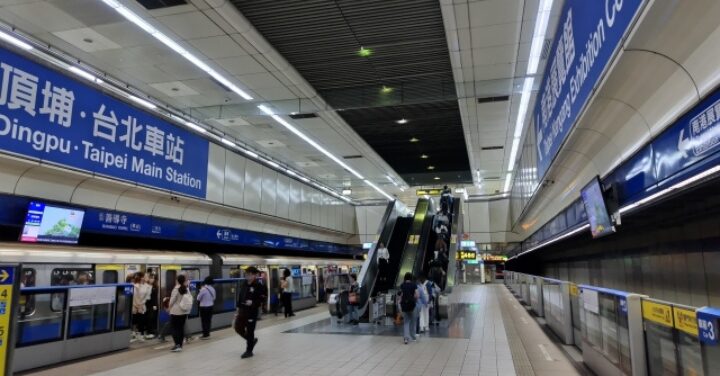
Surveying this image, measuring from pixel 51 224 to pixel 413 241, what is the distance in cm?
1058

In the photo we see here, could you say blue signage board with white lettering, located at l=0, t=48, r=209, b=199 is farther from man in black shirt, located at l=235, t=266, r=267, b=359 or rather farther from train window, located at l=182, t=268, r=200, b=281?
man in black shirt, located at l=235, t=266, r=267, b=359

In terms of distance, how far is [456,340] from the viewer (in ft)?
30.7

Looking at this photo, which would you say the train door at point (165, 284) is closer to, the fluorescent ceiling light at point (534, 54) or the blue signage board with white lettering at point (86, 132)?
the blue signage board with white lettering at point (86, 132)

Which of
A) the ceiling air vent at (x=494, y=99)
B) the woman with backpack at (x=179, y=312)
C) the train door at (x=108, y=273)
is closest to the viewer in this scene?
the woman with backpack at (x=179, y=312)

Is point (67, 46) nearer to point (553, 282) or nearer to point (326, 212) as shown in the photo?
point (553, 282)

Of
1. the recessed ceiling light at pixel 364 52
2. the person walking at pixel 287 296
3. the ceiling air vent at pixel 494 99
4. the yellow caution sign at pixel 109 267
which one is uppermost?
the recessed ceiling light at pixel 364 52

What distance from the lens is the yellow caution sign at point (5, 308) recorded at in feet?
12.3

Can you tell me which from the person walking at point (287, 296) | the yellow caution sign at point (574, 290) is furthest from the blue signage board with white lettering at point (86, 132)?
the yellow caution sign at point (574, 290)

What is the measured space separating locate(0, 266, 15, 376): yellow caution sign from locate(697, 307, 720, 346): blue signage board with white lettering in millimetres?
5114

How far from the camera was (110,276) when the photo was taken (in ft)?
34.1

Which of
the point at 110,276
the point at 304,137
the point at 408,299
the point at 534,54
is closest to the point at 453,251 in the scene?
the point at 304,137

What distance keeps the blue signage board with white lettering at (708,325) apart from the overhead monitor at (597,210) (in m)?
3.59

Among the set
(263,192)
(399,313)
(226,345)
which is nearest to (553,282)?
(399,313)

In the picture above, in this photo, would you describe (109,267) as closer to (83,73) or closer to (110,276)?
(110,276)
